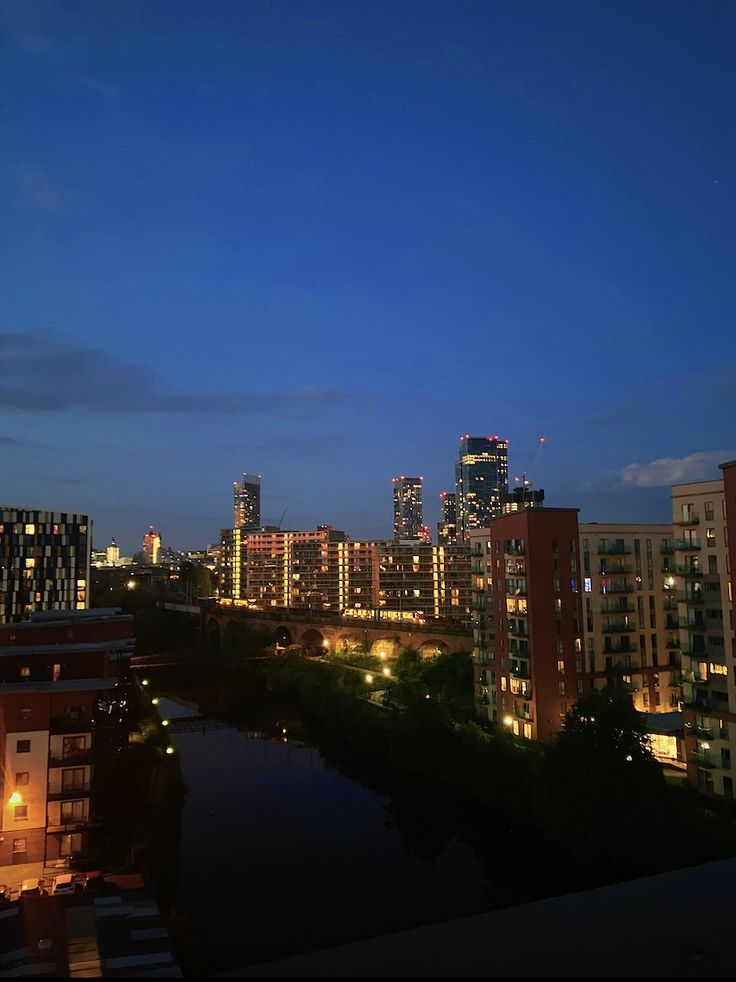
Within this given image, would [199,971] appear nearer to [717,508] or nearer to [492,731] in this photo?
[492,731]

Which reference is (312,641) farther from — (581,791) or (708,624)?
(581,791)

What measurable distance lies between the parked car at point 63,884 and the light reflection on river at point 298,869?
3364 millimetres

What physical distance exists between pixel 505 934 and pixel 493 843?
23.1 metres

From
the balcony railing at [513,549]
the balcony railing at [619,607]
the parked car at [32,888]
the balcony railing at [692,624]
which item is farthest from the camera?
the balcony railing at [619,607]

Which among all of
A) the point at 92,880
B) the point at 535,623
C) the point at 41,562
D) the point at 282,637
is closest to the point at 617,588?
the point at 535,623

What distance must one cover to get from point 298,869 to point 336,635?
1465 inches

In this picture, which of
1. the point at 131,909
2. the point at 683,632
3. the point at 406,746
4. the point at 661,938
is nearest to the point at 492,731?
the point at 406,746

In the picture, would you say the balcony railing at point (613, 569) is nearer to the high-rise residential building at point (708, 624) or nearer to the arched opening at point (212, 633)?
the high-rise residential building at point (708, 624)

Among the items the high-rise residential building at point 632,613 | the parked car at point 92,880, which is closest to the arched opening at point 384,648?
the high-rise residential building at point 632,613

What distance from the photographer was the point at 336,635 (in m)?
57.6

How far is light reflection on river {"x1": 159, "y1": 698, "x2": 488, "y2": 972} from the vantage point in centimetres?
1677

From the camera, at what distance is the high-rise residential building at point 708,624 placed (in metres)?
21.5

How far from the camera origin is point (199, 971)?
14.5 meters

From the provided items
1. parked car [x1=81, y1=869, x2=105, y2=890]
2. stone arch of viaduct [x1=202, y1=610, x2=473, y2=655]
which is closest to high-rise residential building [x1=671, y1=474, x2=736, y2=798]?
parked car [x1=81, y1=869, x2=105, y2=890]
